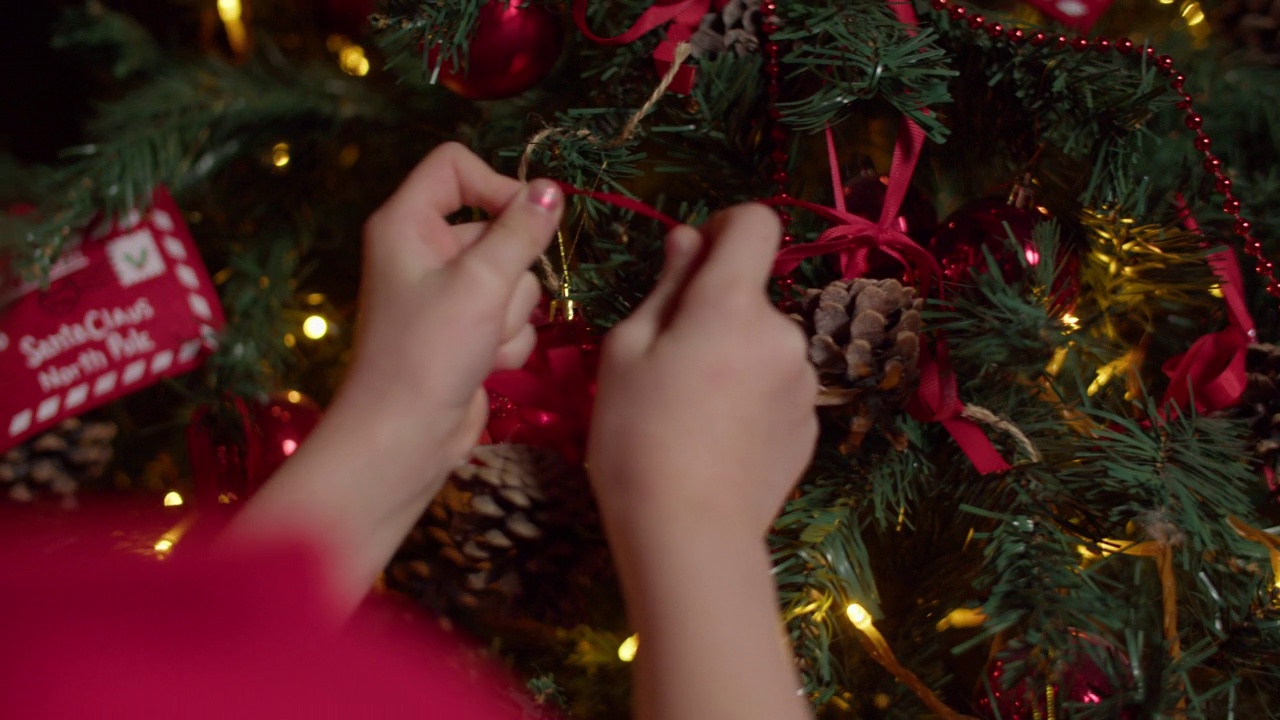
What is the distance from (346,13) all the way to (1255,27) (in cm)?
73

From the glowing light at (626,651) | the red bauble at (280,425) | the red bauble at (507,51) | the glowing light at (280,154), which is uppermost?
the red bauble at (507,51)

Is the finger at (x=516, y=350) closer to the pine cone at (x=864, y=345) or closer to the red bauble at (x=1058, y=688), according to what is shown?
the pine cone at (x=864, y=345)

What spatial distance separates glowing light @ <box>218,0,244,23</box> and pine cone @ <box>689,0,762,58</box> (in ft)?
1.51

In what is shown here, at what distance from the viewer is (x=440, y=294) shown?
415 millimetres

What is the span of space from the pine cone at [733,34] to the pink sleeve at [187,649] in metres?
0.42

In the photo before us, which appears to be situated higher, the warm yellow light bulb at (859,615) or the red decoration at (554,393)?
the red decoration at (554,393)

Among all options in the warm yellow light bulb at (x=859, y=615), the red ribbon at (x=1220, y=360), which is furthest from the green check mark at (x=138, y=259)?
the red ribbon at (x=1220, y=360)

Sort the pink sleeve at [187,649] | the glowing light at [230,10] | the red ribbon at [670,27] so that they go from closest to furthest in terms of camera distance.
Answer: the pink sleeve at [187,649], the red ribbon at [670,27], the glowing light at [230,10]

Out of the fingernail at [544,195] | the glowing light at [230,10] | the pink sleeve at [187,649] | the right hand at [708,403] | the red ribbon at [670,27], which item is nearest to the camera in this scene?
the pink sleeve at [187,649]

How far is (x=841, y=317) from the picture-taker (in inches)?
18.6

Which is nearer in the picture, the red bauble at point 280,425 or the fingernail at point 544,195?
the fingernail at point 544,195

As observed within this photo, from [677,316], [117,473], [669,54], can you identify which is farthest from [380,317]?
[117,473]

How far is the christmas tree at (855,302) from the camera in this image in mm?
486

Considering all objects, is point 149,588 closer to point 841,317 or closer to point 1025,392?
point 841,317
